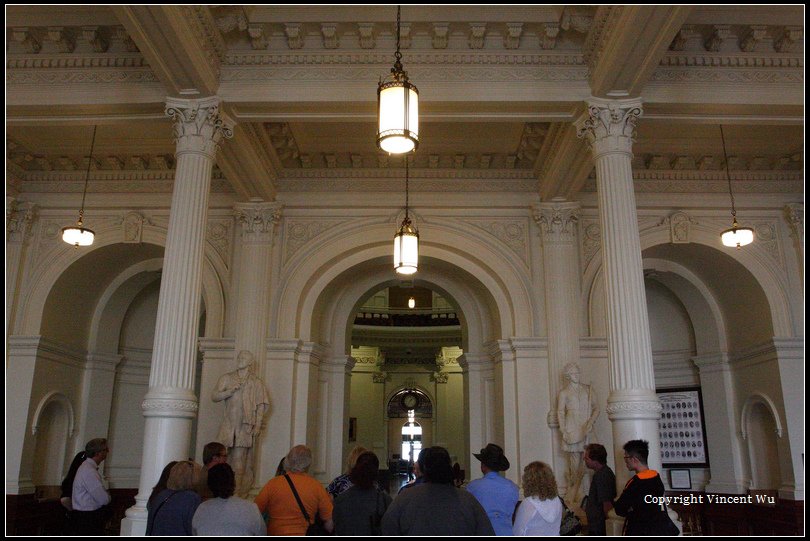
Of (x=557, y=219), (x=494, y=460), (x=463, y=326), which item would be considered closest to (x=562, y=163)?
(x=557, y=219)

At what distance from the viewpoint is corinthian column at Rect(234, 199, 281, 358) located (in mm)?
10516

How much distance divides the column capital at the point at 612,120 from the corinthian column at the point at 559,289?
11.0 ft

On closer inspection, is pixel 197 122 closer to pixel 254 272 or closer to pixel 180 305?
pixel 180 305

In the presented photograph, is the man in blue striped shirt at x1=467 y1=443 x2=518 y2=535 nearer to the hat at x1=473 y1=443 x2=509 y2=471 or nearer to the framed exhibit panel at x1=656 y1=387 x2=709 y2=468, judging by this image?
the hat at x1=473 y1=443 x2=509 y2=471

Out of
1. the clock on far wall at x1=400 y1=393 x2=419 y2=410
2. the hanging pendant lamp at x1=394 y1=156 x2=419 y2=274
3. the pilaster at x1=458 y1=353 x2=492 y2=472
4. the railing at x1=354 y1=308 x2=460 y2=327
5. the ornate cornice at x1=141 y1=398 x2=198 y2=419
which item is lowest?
the ornate cornice at x1=141 y1=398 x2=198 y2=419

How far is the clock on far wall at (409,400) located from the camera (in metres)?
25.5

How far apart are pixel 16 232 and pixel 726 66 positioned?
11670 mm

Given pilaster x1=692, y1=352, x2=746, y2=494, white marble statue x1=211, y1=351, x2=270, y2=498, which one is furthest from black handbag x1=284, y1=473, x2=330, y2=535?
pilaster x1=692, y1=352, x2=746, y2=494

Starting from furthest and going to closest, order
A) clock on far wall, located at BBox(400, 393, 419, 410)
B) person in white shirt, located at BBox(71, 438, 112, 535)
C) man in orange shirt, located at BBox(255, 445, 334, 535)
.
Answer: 1. clock on far wall, located at BBox(400, 393, 419, 410)
2. person in white shirt, located at BBox(71, 438, 112, 535)
3. man in orange shirt, located at BBox(255, 445, 334, 535)

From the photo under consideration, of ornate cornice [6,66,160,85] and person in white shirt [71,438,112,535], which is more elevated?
ornate cornice [6,66,160,85]

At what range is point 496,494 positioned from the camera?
4.71 metres

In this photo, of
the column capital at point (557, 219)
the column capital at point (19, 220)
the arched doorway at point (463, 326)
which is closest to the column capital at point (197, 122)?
the arched doorway at point (463, 326)

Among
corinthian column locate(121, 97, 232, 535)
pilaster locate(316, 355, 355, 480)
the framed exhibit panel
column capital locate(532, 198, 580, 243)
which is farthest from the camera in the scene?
the framed exhibit panel

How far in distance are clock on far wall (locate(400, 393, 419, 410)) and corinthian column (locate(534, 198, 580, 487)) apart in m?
15.6
